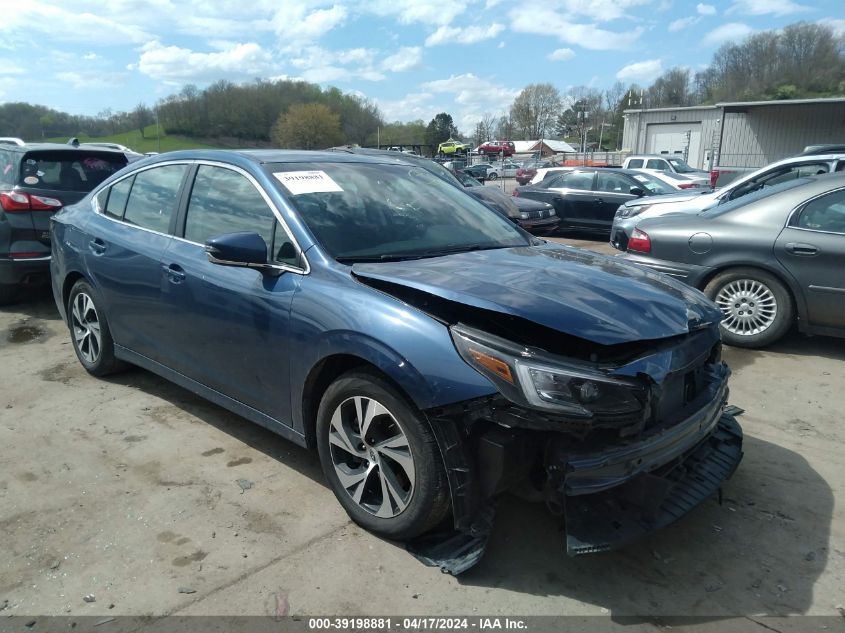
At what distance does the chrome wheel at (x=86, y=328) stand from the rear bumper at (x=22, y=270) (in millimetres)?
2117

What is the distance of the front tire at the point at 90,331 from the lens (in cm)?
458

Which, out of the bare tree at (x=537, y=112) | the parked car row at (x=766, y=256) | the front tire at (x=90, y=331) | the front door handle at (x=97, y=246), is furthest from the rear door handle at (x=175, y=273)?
the bare tree at (x=537, y=112)

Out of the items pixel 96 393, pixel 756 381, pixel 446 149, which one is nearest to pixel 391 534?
pixel 96 393

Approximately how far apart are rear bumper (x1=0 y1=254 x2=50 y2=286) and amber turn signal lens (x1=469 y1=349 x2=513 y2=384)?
588 cm

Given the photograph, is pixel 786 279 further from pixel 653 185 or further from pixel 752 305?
pixel 653 185

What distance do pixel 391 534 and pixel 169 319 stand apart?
1952 millimetres

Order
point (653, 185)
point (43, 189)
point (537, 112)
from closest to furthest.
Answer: point (43, 189)
point (653, 185)
point (537, 112)

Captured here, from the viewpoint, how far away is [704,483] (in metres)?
2.83

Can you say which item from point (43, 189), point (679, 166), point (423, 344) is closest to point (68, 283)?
point (43, 189)

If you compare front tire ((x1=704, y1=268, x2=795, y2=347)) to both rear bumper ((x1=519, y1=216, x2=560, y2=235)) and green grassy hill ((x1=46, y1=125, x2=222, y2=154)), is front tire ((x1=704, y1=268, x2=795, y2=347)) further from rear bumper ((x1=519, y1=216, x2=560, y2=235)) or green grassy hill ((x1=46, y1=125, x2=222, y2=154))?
green grassy hill ((x1=46, y1=125, x2=222, y2=154))

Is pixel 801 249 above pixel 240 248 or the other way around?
the other way around

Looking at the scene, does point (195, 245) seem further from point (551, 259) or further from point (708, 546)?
point (708, 546)

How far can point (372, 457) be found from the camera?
9.24 feet

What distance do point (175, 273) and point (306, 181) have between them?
0.97 m
